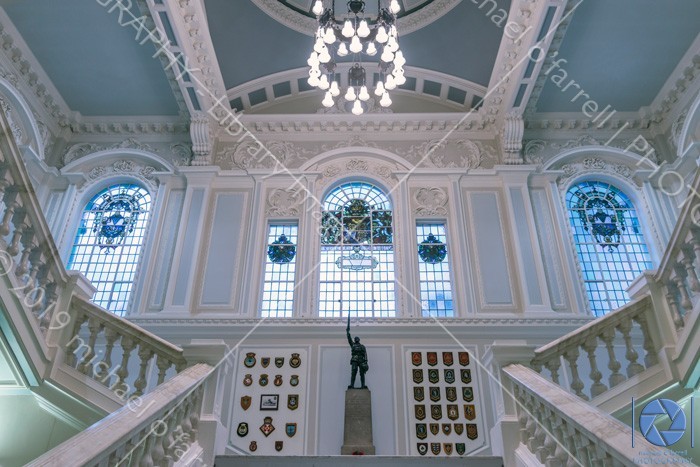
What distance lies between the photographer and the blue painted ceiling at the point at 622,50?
8.78 m

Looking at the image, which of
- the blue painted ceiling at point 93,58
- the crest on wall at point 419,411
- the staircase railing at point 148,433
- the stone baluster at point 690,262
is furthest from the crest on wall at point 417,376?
the blue painted ceiling at point 93,58

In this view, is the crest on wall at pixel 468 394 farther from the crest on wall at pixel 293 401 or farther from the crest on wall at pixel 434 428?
the crest on wall at pixel 293 401

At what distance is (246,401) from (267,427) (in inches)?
19.1

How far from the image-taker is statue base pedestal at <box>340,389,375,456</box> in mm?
6766

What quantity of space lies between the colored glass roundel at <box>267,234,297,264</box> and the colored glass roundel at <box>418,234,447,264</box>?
7.05 ft

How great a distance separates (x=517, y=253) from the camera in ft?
29.9

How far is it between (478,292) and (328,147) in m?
3.92

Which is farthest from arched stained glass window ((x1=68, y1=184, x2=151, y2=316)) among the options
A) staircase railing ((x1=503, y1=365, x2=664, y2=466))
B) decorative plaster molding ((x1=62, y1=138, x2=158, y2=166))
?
staircase railing ((x1=503, y1=365, x2=664, y2=466))

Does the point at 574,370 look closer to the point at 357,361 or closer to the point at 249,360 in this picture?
the point at 357,361

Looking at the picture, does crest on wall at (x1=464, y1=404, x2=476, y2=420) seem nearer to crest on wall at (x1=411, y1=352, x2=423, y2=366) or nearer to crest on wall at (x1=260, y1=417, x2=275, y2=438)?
crest on wall at (x1=411, y1=352, x2=423, y2=366)

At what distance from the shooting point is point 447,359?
811 cm

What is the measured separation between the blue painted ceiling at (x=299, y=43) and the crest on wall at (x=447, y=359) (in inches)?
210

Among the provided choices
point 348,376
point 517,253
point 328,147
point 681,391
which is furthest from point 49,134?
point 681,391

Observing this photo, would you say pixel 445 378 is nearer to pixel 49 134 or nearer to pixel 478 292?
pixel 478 292
